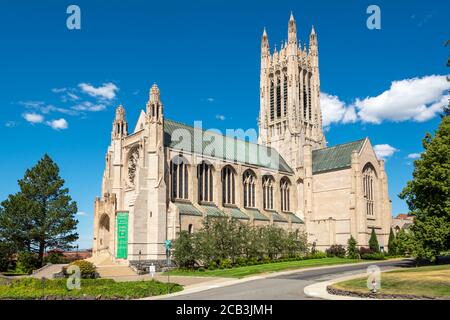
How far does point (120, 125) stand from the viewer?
60.1 meters

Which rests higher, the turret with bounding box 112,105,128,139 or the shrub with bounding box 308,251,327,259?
the turret with bounding box 112,105,128,139

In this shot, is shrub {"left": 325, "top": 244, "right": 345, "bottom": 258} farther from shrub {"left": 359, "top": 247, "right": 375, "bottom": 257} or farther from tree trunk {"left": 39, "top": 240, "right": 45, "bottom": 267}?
tree trunk {"left": 39, "top": 240, "right": 45, "bottom": 267}

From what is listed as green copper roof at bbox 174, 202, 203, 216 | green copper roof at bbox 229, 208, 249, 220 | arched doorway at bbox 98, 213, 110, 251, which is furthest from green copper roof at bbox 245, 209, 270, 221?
arched doorway at bbox 98, 213, 110, 251

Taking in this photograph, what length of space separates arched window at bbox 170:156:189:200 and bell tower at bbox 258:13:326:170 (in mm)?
23935

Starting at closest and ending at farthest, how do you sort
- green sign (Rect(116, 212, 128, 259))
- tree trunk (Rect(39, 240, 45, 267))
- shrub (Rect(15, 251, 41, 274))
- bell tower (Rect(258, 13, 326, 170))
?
shrub (Rect(15, 251, 41, 274))
green sign (Rect(116, 212, 128, 259))
tree trunk (Rect(39, 240, 45, 267))
bell tower (Rect(258, 13, 326, 170))

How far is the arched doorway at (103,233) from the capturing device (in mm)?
57562

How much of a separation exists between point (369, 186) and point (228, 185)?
22.4 meters

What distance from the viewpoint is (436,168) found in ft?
129

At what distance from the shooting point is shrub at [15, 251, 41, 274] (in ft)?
164

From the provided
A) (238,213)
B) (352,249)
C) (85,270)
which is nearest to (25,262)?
(85,270)

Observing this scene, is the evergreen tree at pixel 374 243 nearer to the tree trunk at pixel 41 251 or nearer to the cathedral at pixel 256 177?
the cathedral at pixel 256 177
